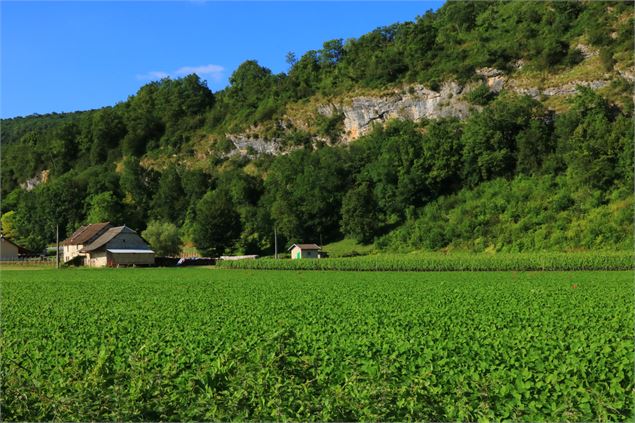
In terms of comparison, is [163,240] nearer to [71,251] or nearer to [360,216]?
[71,251]

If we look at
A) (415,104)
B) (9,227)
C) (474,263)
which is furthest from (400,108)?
(9,227)

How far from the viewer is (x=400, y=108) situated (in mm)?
118750

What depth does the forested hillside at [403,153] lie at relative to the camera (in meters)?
77.6

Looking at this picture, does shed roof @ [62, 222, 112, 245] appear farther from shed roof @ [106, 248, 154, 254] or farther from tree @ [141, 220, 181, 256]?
shed roof @ [106, 248, 154, 254]

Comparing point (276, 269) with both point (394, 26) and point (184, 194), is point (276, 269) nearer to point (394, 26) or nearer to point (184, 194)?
point (184, 194)

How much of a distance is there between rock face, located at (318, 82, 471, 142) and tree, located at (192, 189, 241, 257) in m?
34.4

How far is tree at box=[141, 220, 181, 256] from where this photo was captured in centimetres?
10400

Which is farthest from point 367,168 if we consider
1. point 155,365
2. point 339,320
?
point 155,365

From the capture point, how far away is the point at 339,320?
17.8 metres

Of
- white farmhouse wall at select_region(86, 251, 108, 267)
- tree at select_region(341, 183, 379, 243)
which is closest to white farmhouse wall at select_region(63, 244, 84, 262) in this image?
white farmhouse wall at select_region(86, 251, 108, 267)

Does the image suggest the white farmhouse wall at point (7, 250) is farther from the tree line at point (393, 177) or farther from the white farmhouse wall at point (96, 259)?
the tree line at point (393, 177)

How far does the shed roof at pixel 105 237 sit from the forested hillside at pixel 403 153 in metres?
13.3

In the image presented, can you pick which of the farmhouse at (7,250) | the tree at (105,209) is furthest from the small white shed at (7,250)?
the tree at (105,209)

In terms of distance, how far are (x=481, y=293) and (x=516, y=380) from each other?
20.1 m
